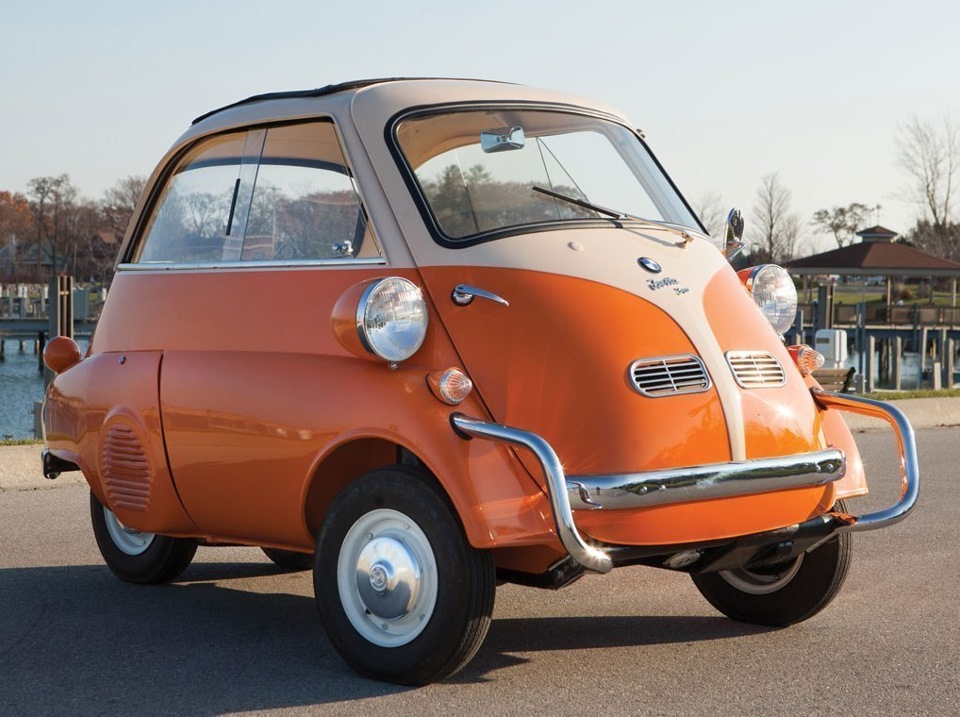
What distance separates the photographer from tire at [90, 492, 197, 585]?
20.6 ft

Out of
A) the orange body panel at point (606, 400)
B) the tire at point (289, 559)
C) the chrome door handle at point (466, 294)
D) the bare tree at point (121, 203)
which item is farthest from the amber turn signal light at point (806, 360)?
the bare tree at point (121, 203)

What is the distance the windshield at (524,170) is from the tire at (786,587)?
1.35m

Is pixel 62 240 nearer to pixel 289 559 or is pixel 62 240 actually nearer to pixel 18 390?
pixel 18 390

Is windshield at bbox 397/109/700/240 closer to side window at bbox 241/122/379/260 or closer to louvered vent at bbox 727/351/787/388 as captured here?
side window at bbox 241/122/379/260

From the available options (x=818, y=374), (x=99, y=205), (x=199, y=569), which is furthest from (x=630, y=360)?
(x=99, y=205)

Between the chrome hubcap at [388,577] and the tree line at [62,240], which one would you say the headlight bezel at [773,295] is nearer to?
the chrome hubcap at [388,577]

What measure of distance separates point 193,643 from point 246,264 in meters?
1.41

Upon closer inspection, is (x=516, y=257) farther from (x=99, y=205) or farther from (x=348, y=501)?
(x=99, y=205)

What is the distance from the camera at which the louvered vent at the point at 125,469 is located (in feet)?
18.3

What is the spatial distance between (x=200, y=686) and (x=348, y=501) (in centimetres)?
75

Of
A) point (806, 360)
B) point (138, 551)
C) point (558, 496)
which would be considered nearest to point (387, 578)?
point (558, 496)

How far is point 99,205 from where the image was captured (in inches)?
4528

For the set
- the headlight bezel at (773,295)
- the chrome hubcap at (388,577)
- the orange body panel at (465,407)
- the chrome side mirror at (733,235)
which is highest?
the chrome side mirror at (733,235)

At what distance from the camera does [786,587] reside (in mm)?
5352
